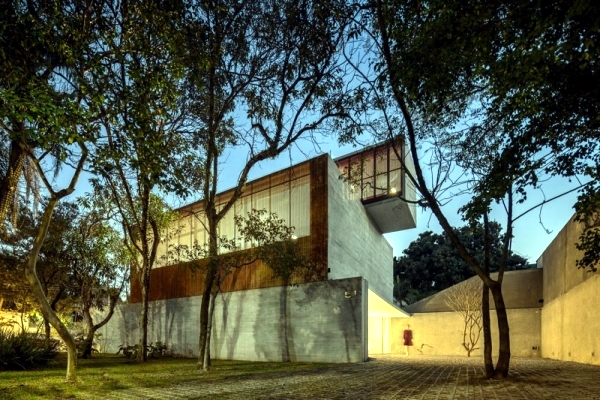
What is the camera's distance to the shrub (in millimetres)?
12555

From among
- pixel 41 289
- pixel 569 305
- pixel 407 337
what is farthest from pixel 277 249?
pixel 407 337

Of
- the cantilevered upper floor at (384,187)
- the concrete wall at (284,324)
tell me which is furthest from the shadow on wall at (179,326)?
the cantilevered upper floor at (384,187)

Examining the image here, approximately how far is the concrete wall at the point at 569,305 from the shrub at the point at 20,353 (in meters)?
16.1

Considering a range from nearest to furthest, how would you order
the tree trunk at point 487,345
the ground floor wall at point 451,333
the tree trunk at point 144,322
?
the tree trunk at point 487,345 < the tree trunk at point 144,322 < the ground floor wall at point 451,333

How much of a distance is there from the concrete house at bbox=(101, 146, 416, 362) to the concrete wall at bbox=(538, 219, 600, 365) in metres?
6.39

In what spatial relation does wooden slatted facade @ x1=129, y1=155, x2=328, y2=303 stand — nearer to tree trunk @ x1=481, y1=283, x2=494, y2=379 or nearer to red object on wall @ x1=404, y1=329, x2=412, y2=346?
tree trunk @ x1=481, y1=283, x2=494, y2=379

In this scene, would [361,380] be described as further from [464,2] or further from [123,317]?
[123,317]

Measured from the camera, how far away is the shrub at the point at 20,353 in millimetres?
12555

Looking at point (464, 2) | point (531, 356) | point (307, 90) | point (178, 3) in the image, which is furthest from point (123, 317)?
point (464, 2)

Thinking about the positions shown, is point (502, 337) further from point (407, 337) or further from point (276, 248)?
point (407, 337)

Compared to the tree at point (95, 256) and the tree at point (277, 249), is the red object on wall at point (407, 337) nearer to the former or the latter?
the tree at point (277, 249)

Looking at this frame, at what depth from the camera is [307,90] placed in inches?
467

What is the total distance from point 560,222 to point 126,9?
17027mm

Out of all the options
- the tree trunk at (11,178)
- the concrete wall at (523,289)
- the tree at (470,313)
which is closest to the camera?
the tree trunk at (11,178)
